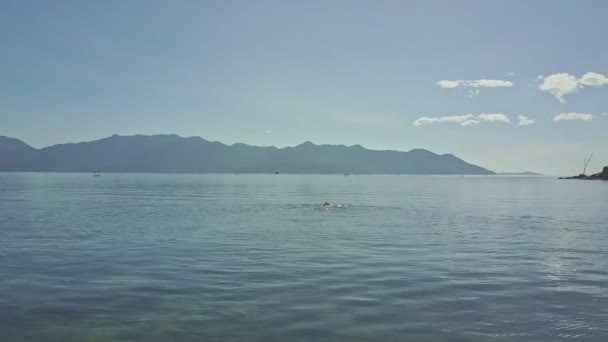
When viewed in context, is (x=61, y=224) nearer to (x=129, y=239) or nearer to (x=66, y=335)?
(x=129, y=239)

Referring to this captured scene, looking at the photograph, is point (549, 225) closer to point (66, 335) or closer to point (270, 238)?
point (270, 238)

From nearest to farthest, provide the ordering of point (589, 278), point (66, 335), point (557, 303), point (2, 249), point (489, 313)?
point (66, 335) → point (489, 313) → point (557, 303) → point (589, 278) → point (2, 249)

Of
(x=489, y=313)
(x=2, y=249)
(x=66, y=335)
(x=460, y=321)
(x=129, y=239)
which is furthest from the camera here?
(x=129, y=239)

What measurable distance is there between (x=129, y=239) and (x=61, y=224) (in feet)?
42.8

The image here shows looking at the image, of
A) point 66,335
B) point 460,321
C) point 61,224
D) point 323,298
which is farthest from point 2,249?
point 460,321

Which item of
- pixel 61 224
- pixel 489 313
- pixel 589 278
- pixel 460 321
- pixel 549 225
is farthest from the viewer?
pixel 549 225

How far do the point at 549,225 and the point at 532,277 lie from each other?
28000mm

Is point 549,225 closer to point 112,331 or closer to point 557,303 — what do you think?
point 557,303

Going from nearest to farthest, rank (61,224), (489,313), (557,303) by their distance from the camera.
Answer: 1. (489,313)
2. (557,303)
3. (61,224)

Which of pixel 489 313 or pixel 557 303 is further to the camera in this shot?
pixel 557 303

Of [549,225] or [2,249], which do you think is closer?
[2,249]

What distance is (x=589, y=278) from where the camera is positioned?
22.7 meters

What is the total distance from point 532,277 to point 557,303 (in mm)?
5249

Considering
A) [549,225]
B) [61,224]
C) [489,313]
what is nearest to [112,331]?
[489,313]
